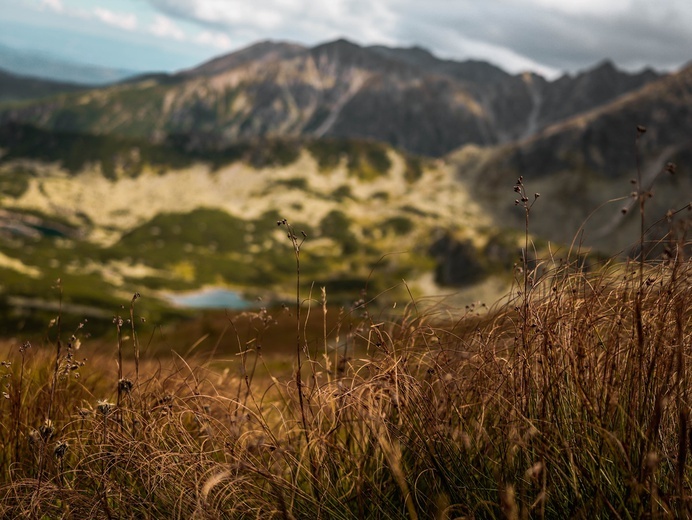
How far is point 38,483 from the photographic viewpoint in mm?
3465

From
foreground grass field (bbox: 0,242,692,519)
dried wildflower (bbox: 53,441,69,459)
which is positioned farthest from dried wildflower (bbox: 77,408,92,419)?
dried wildflower (bbox: 53,441,69,459)

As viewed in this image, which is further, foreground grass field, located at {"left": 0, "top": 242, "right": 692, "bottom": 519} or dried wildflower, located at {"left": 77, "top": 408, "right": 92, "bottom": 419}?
dried wildflower, located at {"left": 77, "top": 408, "right": 92, "bottom": 419}

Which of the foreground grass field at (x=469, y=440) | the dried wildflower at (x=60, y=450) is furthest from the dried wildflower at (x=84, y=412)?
the dried wildflower at (x=60, y=450)

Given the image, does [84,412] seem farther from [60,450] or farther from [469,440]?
[469,440]

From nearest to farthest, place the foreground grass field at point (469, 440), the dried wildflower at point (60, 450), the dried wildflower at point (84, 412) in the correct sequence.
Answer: the foreground grass field at point (469, 440) → the dried wildflower at point (60, 450) → the dried wildflower at point (84, 412)

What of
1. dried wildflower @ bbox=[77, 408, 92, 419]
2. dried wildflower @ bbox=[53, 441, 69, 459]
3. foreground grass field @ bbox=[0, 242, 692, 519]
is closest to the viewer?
foreground grass field @ bbox=[0, 242, 692, 519]

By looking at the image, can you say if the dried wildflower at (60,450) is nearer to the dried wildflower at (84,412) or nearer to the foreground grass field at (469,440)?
the foreground grass field at (469,440)

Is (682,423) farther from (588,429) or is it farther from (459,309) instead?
(459,309)

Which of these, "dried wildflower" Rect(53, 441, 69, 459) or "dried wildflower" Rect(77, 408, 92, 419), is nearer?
"dried wildflower" Rect(53, 441, 69, 459)

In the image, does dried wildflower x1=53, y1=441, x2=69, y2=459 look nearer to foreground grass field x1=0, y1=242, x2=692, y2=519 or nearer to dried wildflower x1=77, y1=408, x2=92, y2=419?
foreground grass field x1=0, y1=242, x2=692, y2=519

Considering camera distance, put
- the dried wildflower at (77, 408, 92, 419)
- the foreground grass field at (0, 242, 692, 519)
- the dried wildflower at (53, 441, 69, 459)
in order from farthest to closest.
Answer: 1. the dried wildflower at (77, 408, 92, 419)
2. the dried wildflower at (53, 441, 69, 459)
3. the foreground grass field at (0, 242, 692, 519)

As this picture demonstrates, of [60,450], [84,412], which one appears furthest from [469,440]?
[84,412]

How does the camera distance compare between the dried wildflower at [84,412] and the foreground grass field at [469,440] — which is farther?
the dried wildflower at [84,412]

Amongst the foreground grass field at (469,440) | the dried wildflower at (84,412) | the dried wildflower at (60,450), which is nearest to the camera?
the foreground grass field at (469,440)
